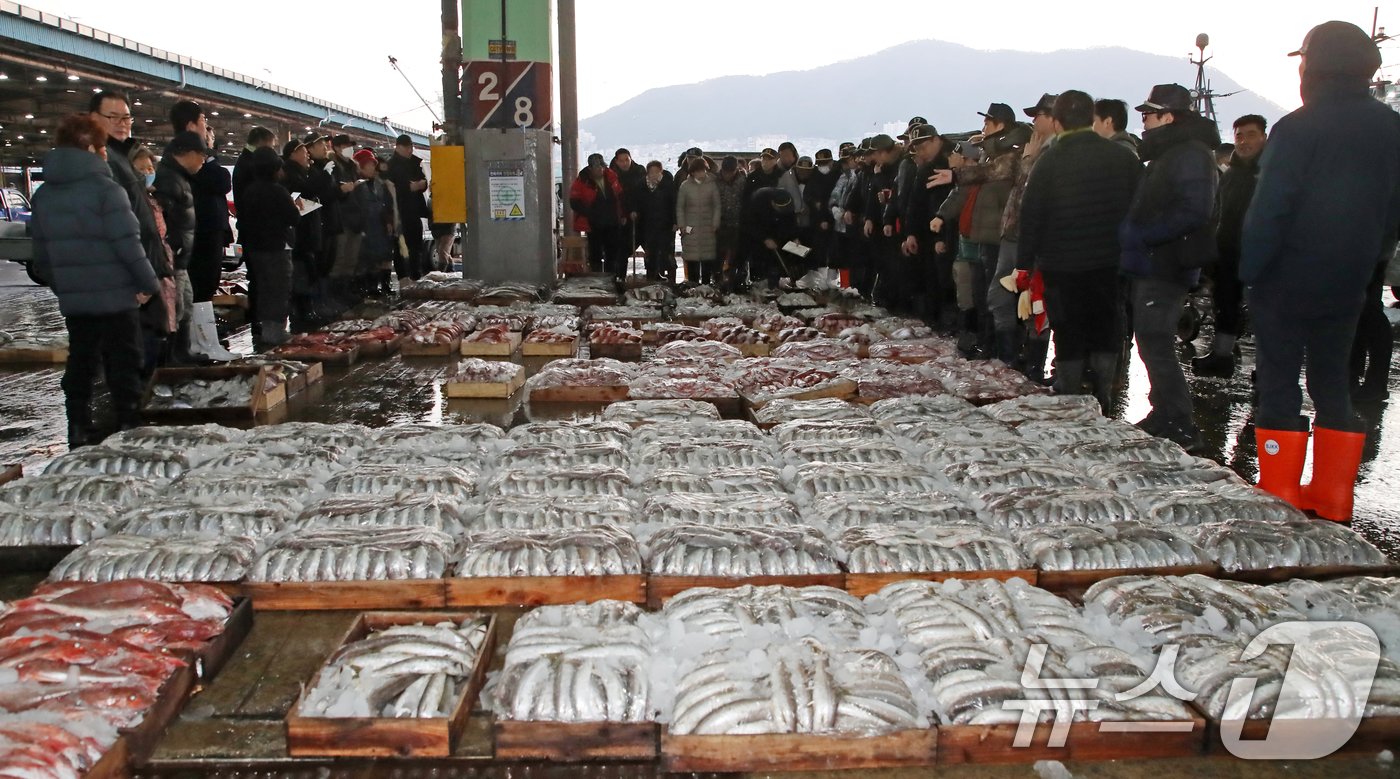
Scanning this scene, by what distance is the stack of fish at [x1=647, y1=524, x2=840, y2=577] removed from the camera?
3.38 m

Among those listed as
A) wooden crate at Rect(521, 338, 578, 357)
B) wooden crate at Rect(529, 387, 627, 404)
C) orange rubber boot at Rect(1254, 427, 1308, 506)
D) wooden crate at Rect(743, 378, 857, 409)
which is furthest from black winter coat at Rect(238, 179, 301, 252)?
orange rubber boot at Rect(1254, 427, 1308, 506)

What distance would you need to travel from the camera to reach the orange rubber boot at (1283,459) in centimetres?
444

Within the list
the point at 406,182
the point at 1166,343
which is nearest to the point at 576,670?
the point at 1166,343

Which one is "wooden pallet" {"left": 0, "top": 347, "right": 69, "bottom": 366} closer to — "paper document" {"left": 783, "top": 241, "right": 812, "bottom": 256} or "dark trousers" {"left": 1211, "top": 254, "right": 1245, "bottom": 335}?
"paper document" {"left": 783, "top": 241, "right": 812, "bottom": 256}

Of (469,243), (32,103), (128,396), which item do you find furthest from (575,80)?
(32,103)

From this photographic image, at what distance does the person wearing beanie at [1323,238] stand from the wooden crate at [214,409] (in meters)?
5.64

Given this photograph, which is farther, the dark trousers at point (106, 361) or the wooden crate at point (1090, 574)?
the dark trousers at point (106, 361)

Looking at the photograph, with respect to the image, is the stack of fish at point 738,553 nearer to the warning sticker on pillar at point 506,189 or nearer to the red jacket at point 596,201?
the warning sticker on pillar at point 506,189

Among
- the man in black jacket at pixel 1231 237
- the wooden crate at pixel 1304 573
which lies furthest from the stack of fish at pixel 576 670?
the man in black jacket at pixel 1231 237

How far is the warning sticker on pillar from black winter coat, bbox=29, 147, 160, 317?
8.68 m

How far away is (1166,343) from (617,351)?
165 inches

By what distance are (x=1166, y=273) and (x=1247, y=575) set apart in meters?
2.47

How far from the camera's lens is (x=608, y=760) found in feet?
8.04

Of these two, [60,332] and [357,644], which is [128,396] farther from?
[60,332]
